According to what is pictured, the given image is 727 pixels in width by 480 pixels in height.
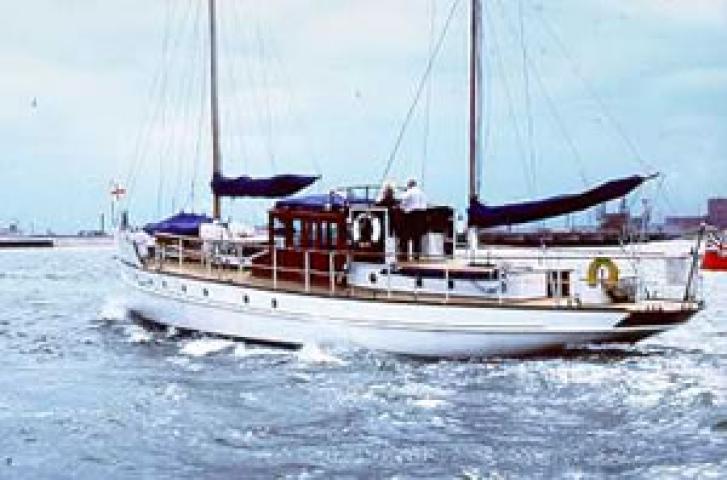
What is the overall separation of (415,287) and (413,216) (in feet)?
10.1

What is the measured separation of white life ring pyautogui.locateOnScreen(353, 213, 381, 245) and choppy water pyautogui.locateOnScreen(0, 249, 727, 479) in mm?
3365

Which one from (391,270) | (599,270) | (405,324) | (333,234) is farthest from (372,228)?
(599,270)

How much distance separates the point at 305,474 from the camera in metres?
15.3

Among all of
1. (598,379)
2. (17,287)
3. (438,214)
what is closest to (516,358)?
(598,379)

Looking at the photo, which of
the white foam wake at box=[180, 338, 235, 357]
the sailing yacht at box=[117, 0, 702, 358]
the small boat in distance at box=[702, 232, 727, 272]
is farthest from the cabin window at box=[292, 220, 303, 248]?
the small boat in distance at box=[702, 232, 727, 272]

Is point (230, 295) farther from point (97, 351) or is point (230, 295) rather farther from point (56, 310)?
point (56, 310)

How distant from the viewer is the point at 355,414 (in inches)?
768

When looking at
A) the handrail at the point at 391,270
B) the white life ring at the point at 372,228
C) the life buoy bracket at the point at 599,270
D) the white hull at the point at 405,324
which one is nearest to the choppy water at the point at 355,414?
the white hull at the point at 405,324

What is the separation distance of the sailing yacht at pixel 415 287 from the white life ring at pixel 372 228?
0.03 meters

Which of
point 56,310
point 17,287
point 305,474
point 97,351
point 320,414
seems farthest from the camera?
point 17,287

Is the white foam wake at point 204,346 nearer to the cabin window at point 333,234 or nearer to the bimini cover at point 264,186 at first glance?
the cabin window at point 333,234

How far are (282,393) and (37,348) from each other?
42.7 ft

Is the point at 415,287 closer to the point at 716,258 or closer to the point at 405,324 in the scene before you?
the point at 405,324

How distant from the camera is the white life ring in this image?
2919cm
